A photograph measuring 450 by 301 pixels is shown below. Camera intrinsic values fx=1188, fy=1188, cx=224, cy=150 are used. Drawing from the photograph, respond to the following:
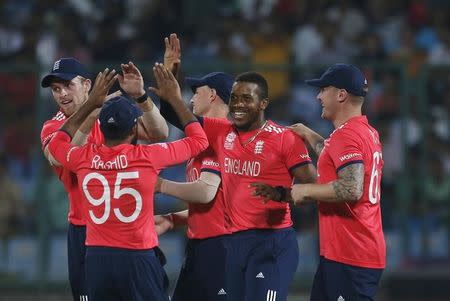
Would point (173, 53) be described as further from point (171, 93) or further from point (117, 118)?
point (117, 118)

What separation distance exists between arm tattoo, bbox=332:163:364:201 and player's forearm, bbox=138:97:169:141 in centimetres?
139

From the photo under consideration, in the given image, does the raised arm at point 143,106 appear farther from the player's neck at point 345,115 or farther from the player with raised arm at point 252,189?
the player's neck at point 345,115

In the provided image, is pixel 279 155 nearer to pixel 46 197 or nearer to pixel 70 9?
pixel 46 197

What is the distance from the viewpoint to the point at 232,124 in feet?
28.3

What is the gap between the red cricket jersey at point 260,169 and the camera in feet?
27.4

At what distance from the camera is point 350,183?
7707mm

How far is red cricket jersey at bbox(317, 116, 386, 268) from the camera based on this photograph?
25.9 ft

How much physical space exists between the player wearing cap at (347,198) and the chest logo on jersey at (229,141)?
0.70m

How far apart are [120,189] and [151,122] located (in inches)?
35.8

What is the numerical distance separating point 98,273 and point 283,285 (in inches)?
54.5

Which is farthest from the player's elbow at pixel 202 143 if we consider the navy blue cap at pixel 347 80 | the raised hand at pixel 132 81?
the navy blue cap at pixel 347 80

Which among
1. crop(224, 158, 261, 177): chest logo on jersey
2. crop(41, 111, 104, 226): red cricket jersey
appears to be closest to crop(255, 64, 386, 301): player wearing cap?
crop(224, 158, 261, 177): chest logo on jersey

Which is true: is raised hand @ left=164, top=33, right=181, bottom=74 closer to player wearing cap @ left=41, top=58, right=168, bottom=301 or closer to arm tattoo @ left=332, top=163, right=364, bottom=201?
player wearing cap @ left=41, top=58, right=168, bottom=301

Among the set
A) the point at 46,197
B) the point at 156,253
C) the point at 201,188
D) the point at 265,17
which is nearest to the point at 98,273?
the point at 156,253
